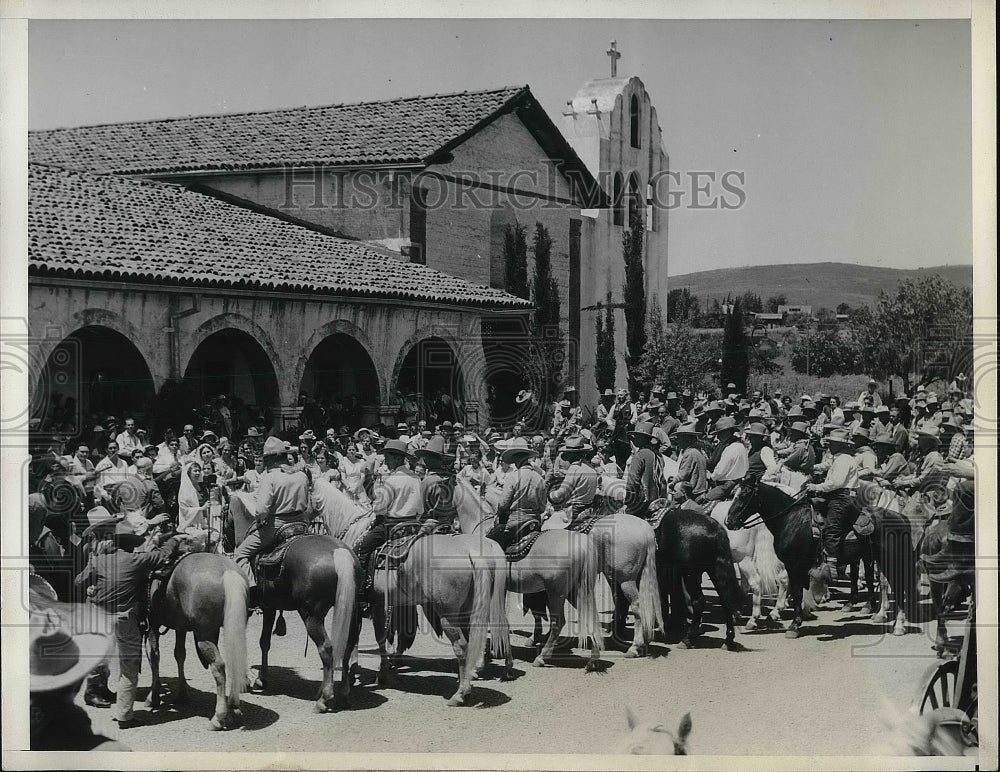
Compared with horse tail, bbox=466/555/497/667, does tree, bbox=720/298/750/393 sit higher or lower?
higher

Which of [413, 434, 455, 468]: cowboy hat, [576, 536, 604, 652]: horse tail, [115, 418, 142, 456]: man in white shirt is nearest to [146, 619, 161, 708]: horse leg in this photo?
[115, 418, 142, 456]: man in white shirt

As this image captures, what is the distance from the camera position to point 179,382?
10.3 m

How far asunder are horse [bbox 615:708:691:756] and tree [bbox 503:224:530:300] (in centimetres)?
480

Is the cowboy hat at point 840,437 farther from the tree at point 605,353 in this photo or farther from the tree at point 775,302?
the tree at point 605,353

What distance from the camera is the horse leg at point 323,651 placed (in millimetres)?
8422

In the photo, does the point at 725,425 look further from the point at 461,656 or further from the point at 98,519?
the point at 98,519

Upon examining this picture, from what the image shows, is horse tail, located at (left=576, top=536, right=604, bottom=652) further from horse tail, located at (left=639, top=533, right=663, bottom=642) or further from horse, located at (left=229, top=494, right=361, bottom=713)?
horse, located at (left=229, top=494, right=361, bottom=713)

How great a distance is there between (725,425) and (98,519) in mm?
5524

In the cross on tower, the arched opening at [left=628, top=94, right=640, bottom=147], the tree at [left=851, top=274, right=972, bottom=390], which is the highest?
the cross on tower

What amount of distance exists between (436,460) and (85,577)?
274 cm

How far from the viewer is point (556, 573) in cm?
929

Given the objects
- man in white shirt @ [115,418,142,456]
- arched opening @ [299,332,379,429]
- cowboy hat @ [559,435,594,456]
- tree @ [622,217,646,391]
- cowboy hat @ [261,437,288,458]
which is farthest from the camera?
tree @ [622,217,646,391]

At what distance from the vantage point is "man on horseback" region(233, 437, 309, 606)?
8.60 metres

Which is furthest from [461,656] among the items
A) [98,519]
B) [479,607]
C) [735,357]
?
[735,357]
